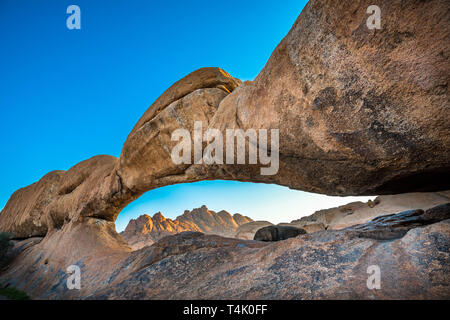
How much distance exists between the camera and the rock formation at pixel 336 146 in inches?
110

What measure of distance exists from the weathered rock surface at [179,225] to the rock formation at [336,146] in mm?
34819

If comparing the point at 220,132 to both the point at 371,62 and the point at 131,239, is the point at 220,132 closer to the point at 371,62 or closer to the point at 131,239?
the point at 371,62

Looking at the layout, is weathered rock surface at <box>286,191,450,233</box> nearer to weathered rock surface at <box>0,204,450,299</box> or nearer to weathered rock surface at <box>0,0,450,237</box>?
weathered rock surface at <box>0,0,450,237</box>

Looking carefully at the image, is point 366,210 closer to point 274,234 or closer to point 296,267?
point 274,234

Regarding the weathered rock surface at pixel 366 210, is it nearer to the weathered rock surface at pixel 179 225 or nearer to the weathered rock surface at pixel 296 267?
the weathered rock surface at pixel 179 225

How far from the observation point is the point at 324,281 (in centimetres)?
303

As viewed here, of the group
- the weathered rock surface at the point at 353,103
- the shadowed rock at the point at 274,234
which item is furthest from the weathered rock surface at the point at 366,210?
the weathered rock surface at the point at 353,103

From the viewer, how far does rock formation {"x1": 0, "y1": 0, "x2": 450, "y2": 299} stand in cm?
280

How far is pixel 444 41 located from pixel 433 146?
1.46m

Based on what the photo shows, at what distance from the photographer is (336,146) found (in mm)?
3996

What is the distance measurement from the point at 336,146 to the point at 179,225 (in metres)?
58.4

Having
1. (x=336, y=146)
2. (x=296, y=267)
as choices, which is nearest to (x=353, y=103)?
(x=336, y=146)

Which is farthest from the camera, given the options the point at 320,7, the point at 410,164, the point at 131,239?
the point at 131,239
